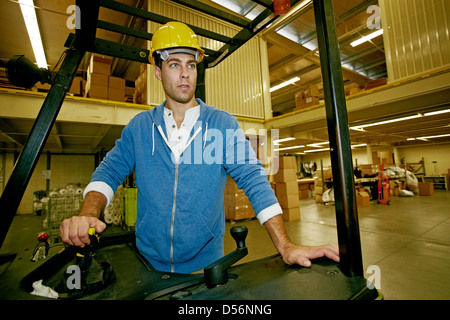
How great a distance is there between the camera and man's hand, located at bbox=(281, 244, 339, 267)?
2.58ft

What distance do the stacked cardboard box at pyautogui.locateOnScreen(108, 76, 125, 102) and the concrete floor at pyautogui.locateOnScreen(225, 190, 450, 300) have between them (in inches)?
169

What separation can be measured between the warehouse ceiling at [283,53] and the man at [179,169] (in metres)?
5.03

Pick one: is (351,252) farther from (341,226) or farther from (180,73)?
(180,73)

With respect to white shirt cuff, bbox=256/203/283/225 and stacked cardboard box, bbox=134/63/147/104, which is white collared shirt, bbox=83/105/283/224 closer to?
white shirt cuff, bbox=256/203/283/225

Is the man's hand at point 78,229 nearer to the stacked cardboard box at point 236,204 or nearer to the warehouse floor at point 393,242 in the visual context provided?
Result: the warehouse floor at point 393,242

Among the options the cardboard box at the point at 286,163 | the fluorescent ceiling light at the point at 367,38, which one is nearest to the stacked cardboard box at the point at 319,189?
the cardboard box at the point at 286,163

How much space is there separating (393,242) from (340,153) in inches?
203

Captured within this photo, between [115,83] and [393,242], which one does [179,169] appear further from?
[393,242]

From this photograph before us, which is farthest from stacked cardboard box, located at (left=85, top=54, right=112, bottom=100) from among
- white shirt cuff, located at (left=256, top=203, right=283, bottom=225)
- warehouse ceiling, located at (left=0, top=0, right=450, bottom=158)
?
white shirt cuff, located at (left=256, top=203, right=283, bottom=225)

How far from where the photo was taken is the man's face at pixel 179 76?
1.41 metres

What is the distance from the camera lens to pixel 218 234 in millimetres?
1417
